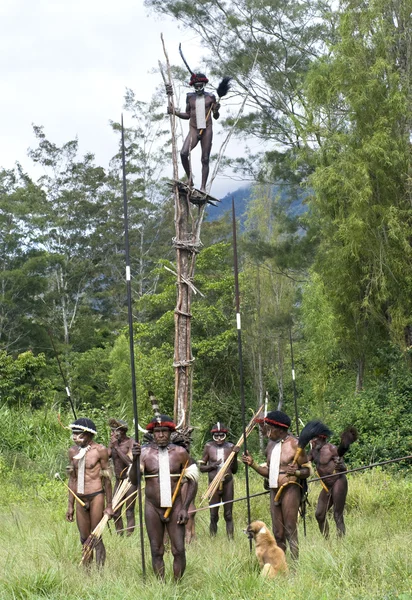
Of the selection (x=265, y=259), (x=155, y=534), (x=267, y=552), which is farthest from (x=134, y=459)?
(x=265, y=259)

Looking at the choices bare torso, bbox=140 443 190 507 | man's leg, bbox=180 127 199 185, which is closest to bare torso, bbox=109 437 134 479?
man's leg, bbox=180 127 199 185

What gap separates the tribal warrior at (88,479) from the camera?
8688mm

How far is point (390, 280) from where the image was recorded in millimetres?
17078

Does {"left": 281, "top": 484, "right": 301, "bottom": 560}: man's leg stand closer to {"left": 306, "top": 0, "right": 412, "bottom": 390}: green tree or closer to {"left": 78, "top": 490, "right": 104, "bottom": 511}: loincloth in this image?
{"left": 78, "top": 490, "right": 104, "bottom": 511}: loincloth

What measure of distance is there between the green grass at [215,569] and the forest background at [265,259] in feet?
14.9

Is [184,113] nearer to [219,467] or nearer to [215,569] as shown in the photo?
[219,467]

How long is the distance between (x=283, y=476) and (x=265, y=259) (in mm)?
16661

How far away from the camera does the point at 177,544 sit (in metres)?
7.62

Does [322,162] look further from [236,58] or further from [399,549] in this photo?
[399,549]

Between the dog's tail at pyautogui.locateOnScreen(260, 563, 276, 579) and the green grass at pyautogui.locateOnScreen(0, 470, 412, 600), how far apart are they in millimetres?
83

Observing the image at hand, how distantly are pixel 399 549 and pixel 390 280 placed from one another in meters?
9.83

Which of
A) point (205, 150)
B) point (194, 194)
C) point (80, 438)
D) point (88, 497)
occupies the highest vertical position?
point (205, 150)

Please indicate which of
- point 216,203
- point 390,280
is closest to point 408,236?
point 390,280

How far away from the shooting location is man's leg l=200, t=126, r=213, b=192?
37.1 feet
